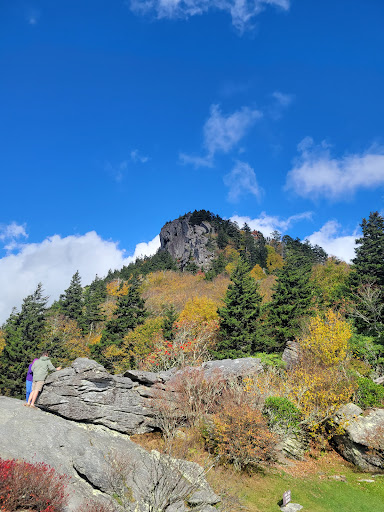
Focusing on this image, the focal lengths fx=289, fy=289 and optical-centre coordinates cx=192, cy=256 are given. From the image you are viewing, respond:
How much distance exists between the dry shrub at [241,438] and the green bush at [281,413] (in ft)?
3.22

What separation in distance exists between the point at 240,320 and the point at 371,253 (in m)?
17.2

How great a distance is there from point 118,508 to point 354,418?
12.2 meters

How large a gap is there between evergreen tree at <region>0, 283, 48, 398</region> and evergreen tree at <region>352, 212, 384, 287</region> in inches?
1374

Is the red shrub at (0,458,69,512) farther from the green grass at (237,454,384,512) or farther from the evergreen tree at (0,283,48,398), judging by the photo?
the evergreen tree at (0,283,48,398)

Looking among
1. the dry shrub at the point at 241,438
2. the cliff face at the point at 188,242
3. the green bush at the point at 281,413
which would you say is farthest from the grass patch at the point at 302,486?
the cliff face at the point at 188,242

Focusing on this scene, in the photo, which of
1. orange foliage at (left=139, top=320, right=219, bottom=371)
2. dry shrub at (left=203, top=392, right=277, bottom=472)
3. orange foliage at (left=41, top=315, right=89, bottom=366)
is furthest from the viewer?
orange foliage at (left=41, top=315, right=89, bottom=366)

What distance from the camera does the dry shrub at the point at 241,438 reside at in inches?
483

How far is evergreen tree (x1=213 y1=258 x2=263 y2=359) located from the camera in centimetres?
2500

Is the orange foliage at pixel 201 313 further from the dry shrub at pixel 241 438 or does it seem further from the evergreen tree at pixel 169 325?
the dry shrub at pixel 241 438

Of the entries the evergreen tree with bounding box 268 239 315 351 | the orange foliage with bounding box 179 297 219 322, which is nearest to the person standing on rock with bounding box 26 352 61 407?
the evergreen tree with bounding box 268 239 315 351

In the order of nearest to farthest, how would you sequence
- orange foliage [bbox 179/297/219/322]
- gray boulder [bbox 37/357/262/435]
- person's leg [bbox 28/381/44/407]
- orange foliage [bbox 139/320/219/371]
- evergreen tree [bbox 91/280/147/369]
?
1. person's leg [bbox 28/381/44/407]
2. gray boulder [bbox 37/357/262/435]
3. orange foliage [bbox 139/320/219/371]
4. evergreen tree [bbox 91/280/147/369]
5. orange foliage [bbox 179/297/219/322]

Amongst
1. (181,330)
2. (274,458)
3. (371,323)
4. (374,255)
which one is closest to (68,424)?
(274,458)

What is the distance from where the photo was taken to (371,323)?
2458 cm

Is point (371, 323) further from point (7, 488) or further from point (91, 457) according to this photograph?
point (7, 488)
